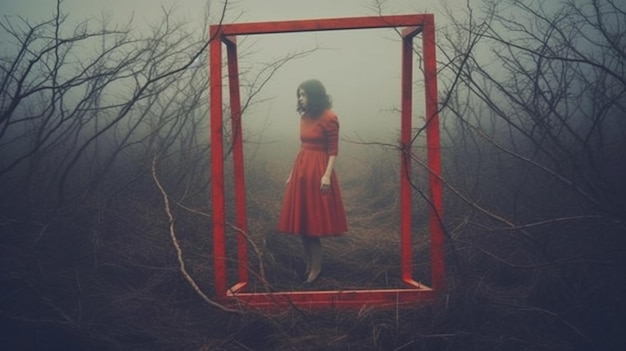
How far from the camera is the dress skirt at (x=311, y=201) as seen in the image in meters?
3.88

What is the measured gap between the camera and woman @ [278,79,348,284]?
3.85 metres

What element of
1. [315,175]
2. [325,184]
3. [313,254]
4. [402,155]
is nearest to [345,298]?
[313,254]

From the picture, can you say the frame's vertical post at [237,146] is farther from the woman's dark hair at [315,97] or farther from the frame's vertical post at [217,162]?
the woman's dark hair at [315,97]

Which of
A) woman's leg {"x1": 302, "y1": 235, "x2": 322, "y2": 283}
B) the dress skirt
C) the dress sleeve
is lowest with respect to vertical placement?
woman's leg {"x1": 302, "y1": 235, "x2": 322, "y2": 283}

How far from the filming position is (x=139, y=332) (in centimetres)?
306

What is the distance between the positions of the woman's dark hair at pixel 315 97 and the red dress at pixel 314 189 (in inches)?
2.2

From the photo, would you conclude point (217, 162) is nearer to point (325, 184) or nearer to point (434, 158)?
point (325, 184)

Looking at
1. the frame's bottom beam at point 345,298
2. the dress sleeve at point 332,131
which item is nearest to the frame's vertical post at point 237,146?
the frame's bottom beam at point 345,298

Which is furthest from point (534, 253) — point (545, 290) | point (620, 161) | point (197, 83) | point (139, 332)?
point (197, 83)

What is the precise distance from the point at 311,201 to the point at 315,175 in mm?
227

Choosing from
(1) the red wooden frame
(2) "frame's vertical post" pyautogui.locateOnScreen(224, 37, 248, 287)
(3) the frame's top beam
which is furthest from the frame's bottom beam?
(3) the frame's top beam

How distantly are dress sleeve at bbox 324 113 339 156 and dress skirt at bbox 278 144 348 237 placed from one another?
4.2 inches

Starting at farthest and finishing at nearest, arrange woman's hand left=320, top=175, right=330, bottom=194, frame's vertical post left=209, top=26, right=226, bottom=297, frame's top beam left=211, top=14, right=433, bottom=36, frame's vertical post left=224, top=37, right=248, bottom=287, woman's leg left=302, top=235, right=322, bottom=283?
woman's leg left=302, top=235, right=322, bottom=283
woman's hand left=320, top=175, right=330, bottom=194
frame's vertical post left=224, top=37, right=248, bottom=287
frame's vertical post left=209, top=26, right=226, bottom=297
frame's top beam left=211, top=14, right=433, bottom=36

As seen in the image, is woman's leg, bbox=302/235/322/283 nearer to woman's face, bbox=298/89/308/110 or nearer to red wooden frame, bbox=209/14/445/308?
red wooden frame, bbox=209/14/445/308
